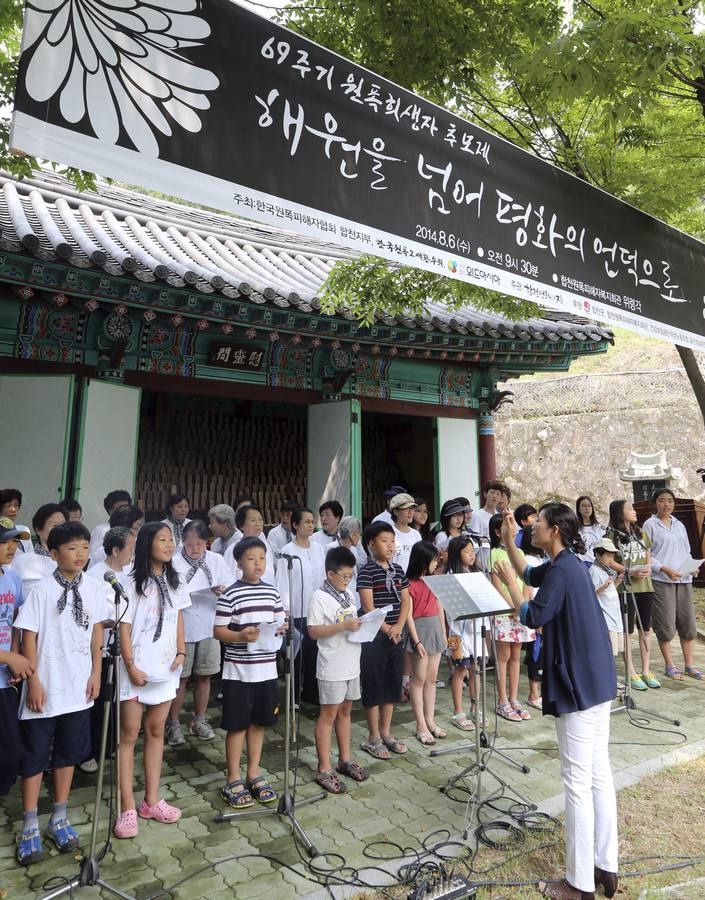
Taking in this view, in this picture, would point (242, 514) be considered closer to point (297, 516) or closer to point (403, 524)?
point (297, 516)

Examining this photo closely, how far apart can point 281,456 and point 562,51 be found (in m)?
7.95

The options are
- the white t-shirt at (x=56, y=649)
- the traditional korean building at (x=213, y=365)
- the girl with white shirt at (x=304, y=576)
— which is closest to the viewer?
the white t-shirt at (x=56, y=649)

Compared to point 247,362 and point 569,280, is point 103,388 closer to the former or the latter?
point 247,362

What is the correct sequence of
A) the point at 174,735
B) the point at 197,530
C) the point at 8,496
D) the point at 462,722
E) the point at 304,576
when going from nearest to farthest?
the point at 8,496
the point at 197,530
the point at 174,735
the point at 462,722
the point at 304,576

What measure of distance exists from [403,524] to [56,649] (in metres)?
3.90

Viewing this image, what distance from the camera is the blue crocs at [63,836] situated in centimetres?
340

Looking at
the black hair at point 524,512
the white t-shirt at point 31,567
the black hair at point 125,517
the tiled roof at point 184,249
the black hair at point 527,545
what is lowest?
the white t-shirt at point 31,567

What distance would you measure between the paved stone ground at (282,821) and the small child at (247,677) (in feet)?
0.76

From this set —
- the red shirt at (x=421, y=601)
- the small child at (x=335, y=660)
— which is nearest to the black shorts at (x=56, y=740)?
the small child at (x=335, y=660)

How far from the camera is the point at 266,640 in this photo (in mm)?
4082

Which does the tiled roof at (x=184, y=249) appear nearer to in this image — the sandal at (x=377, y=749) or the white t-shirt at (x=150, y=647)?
the white t-shirt at (x=150, y=647)

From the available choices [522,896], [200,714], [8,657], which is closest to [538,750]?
[522,896]

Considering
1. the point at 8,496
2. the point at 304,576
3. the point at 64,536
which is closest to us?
the point at 64,536

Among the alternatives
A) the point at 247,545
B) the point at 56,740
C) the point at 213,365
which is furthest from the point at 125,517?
the point at 213,365
